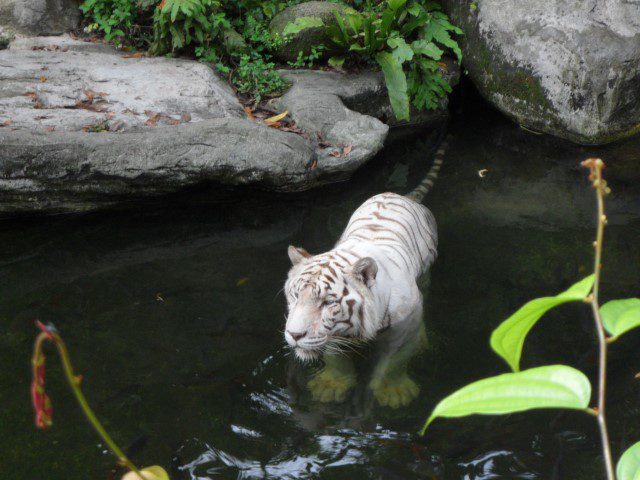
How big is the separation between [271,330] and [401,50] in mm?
4402

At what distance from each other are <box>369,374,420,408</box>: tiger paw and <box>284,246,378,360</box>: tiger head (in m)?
0.31

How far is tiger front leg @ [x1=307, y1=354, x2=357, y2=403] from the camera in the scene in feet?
14.0

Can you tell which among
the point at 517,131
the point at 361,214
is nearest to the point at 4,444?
the point at 361,214

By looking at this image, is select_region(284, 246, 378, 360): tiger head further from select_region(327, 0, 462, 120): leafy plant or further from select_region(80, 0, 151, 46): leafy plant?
select_region(80, 0, 151, 46): leafy plant

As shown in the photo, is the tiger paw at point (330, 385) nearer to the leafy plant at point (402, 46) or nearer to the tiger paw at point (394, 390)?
the tiger paw at point (394, 390)

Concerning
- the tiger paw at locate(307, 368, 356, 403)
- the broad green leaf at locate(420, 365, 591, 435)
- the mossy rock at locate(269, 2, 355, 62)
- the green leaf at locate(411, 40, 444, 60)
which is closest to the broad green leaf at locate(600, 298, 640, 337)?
the broad green leaf at locate(420, 365, 591, 435)

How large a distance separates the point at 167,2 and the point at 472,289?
4.96m

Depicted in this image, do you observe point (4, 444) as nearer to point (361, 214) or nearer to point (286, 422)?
point (286, 422)

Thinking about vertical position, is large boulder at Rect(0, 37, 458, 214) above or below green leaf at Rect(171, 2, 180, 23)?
below

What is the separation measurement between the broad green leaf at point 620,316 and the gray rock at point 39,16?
29.5 feet

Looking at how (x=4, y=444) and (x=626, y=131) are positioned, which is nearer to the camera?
(x=4, y=444)

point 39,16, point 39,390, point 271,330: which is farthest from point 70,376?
point 39,16

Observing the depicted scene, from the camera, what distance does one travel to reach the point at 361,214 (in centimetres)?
545

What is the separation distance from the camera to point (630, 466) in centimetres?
107
